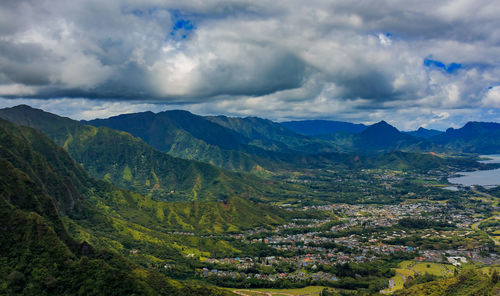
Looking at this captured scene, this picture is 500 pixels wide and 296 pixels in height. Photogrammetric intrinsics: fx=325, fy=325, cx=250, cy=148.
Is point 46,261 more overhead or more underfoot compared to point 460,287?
more overhead

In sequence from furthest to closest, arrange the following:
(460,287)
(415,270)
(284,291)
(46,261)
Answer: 1. (415,270)
2. (284,291)
3. (460,287)
4. (46,261)

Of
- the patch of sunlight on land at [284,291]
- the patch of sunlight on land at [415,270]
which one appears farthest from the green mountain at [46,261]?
the patch of sunlight on land at [415,270]

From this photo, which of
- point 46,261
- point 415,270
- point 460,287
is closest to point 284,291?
point 460,287

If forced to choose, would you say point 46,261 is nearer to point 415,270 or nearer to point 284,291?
point 284,291

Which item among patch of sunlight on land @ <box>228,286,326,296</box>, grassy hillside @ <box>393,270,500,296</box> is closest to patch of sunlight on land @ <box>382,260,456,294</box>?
grassy hillside @ <box>393,270,500,296</box>

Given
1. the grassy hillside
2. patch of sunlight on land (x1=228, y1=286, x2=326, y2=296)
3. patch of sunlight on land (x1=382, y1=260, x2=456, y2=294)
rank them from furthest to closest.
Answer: patch of sunlight on land (x1=382, y1=260, x2=456, y2=294)
patch of sunlight on land (x1=228, y1=286, x2=326, y2=296)
the grassy hillside

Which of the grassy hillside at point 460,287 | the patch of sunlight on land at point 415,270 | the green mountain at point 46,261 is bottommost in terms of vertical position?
the patch of sunlight on land at point 415,270

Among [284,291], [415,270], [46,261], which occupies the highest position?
[46,261]

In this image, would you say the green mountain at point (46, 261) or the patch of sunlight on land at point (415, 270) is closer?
the green mountain at point (46, 261)

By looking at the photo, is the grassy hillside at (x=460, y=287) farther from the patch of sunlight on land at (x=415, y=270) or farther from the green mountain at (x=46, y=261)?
the green mountain at (x=46, y=261)

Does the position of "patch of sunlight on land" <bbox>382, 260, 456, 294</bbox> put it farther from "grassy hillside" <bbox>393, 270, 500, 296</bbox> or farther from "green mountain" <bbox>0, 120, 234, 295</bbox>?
"green mountain" <bbox>0, 120, 234, 295</bbox>

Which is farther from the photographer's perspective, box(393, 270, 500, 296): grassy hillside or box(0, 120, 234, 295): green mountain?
box(393, 270, 500, 296): grassy hillside

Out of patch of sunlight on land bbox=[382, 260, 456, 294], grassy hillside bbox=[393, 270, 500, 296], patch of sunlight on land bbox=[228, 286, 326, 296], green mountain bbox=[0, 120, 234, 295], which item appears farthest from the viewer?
patch of sunlight on land bbox=[382, 260, 456, 294]

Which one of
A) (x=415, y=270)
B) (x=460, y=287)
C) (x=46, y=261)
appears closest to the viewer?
(x=46, y=261)
